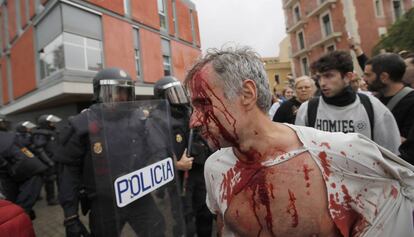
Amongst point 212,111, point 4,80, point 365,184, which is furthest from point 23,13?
point 365,184

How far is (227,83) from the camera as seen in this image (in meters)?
1.09

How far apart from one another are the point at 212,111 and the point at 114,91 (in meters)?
1.39

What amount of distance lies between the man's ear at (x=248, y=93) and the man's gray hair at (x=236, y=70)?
16mm

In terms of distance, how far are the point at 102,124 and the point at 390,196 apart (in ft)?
4.74

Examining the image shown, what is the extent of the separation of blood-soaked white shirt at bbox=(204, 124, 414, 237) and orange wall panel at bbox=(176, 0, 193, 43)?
178 centimetres

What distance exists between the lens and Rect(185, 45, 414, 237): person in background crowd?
1028 mm

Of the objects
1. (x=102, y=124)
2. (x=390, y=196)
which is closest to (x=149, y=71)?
(x=102, y=124)

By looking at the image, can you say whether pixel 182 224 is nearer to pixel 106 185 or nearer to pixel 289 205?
pixel 106 185

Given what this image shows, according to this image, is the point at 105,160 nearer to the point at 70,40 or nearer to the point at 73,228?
the point at 73,228

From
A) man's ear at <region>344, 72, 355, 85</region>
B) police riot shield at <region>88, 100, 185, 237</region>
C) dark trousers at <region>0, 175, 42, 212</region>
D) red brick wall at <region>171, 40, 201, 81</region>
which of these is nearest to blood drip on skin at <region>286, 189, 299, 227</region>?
police riot shield at <region>88, 100, 185, 237</region>

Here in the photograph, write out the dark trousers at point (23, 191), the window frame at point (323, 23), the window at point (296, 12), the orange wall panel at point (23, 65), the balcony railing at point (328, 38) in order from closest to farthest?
the dark trousers at point (23, 191)
the orange wall panel at point (23, 65)
the balcony railing at point (328, 38)
the window frame at point (323, 23)
the window at point (296, 12)

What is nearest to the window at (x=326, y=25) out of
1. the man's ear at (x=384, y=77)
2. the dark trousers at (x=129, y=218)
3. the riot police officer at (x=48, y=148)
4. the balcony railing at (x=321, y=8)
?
the balcony railing at (x=321, y=8)

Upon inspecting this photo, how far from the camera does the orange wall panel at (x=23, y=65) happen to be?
1164cm

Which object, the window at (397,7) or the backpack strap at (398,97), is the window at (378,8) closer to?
the window at (397,7)
